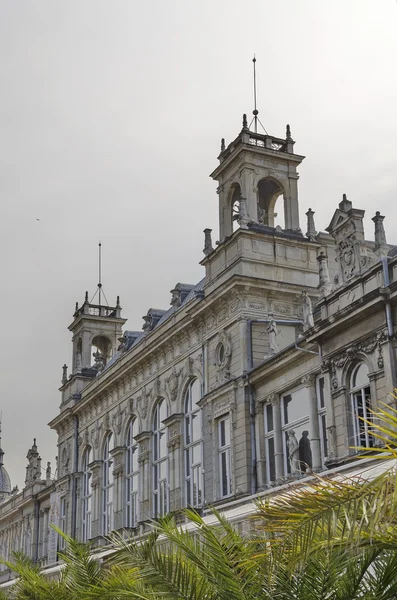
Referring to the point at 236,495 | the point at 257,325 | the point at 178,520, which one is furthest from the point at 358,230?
the point at 178,520

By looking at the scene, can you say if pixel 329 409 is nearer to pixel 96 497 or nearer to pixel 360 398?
pixel 360 398

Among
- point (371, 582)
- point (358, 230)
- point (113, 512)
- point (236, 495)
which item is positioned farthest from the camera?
point (113, 512)

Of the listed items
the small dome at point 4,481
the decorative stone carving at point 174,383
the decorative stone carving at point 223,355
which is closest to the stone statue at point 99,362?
the decorative stone carving at point 174,383

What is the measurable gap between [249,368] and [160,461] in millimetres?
9041

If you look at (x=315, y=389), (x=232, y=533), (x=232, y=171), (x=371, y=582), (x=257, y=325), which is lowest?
(x=371, y=582)

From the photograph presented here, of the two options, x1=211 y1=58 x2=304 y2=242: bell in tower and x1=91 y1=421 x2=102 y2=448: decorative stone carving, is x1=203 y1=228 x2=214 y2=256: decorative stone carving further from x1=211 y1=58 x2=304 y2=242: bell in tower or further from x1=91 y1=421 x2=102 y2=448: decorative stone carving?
x1=91 y1=421 x2=102 y2=448: decorative stone carving

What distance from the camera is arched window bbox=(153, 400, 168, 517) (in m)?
38.6

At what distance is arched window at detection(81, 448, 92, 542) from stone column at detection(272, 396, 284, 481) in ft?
66.4

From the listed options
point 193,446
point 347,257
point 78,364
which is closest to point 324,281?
point 347,257

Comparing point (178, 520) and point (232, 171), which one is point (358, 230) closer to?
point (232, 171)

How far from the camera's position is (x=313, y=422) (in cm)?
2803

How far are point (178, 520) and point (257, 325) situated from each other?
870cm

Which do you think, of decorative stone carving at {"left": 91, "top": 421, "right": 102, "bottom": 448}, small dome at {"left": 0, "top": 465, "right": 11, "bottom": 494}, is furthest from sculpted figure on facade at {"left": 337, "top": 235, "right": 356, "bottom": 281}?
small dome at {"left": 0, "top": 465, "right": 11, "bottom": 494}

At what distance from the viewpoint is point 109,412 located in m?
46.1
